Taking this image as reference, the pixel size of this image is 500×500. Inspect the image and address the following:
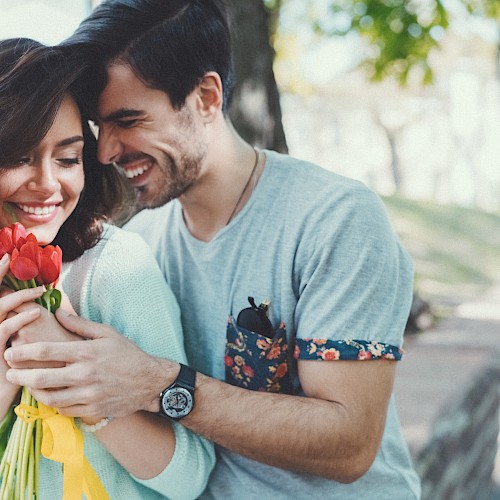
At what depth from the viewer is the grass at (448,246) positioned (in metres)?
10.9

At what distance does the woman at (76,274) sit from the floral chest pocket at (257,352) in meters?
0.15

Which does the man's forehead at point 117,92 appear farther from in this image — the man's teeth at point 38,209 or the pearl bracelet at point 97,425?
the pearl bracelet at point 97,425

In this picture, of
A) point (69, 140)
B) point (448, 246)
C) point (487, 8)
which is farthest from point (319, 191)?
point (448, 246)

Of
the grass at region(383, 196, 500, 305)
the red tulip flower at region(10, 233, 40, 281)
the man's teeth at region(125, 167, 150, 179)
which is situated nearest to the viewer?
the red tulip flower at region(10, 233, 40, 281)


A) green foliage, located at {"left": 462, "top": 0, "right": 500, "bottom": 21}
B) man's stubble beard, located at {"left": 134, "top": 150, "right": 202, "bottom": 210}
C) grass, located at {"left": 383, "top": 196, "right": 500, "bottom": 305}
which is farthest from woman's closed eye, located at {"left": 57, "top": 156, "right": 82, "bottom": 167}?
grass, located at {"left": 383, "top": 196, "right": 500, "bottom": 305}

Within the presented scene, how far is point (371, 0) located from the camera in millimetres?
5312

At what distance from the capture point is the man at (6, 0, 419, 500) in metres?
1.76

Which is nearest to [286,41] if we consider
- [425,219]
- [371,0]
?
[425,219]

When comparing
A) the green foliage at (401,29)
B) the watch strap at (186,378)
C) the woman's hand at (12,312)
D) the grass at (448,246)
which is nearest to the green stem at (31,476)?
the woman's hand at (12,312)

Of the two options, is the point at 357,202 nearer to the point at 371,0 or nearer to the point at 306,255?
the point at 306,255

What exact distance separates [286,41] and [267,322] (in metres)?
10.5

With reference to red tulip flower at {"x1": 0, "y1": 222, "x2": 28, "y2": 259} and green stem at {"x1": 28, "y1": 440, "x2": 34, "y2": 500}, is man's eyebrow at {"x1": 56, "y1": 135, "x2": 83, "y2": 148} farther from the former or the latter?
green stem at {"x1": 28, "y1": 440, "x2": 34, "y2": 500}

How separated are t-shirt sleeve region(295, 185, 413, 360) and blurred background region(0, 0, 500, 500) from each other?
0.83 meters

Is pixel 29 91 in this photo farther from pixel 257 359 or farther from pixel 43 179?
pixel 257 359
